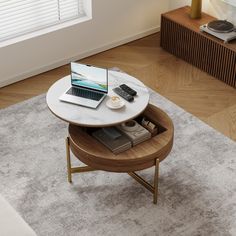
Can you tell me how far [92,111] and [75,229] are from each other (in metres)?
0.78

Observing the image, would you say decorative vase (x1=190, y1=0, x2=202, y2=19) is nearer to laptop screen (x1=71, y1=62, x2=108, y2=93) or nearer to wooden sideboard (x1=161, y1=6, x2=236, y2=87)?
wooden sideboard (x1=161, y1=6, x2=236, y2=87)

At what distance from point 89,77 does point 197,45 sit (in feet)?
5.53

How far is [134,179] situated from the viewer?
153 inches

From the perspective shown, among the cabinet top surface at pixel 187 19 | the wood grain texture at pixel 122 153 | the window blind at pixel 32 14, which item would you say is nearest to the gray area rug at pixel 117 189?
the wood grain texture at pixel 122 153

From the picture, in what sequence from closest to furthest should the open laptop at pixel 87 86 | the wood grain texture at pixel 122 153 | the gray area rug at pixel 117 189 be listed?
the wood grain texture at pixel 122 153 < the gray area rug at pixel 117 189 < the open laptop at pixel 87 86

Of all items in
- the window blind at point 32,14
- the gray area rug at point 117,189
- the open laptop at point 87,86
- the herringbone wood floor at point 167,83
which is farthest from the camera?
the window blind at point 32,14

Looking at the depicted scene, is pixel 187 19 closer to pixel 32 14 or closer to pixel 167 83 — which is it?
pixel 167 83

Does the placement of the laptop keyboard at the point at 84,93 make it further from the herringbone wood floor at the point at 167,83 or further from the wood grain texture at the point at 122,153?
the herringbone wood floor at the point at 167,83

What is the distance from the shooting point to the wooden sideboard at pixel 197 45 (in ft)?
15.9

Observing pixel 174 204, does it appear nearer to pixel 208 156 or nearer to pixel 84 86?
pixel 208 156

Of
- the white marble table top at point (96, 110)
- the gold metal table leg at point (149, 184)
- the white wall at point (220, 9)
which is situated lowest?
the gold metal table leg at point (149, 184)

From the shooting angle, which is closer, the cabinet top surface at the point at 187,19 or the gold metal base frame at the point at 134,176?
the gold metal base frame at the point at 134,176

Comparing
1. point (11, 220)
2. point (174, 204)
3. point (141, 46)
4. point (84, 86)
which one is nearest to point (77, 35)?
point (141, 46)

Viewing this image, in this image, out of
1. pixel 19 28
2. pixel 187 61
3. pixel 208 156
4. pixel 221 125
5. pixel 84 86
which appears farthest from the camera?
pixel 187 61
